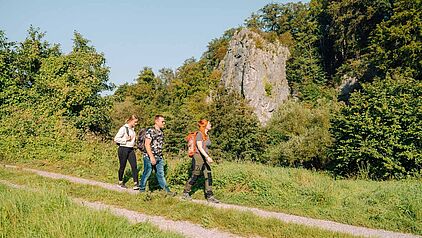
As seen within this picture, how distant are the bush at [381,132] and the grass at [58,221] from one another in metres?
15.1

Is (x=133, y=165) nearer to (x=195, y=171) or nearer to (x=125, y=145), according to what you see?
(x=125, y=145)

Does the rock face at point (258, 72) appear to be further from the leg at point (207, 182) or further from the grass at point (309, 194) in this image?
the leg at point (207, 182)

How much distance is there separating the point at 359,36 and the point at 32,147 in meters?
53.6

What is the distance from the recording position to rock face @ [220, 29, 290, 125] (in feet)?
205

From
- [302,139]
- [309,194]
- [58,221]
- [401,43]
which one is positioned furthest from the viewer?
[401,43]

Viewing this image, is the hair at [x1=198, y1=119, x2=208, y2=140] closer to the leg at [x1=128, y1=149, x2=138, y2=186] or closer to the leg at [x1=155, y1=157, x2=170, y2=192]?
the leg at [x1=155, y1=157, x2=170, y2=192]

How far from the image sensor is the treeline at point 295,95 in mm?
20094

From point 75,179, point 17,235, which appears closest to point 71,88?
point 75,179

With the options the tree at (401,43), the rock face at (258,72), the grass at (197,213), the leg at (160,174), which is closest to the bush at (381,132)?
the leg at (160,174)

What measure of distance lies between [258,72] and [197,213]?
189 feet

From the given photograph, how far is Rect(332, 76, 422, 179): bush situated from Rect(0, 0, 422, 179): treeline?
0.19ft

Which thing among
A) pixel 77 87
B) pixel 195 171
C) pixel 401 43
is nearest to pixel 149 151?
pixel 195 171

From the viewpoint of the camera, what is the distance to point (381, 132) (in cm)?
1997

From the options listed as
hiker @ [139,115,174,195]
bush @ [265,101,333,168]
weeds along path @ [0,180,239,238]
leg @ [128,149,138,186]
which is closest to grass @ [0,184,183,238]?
weeds along path @ [0,180,239,238]
